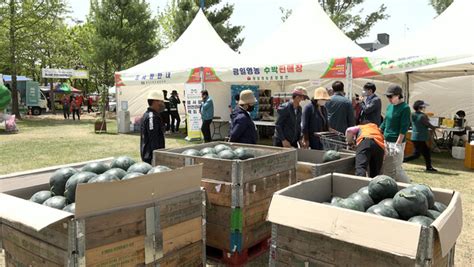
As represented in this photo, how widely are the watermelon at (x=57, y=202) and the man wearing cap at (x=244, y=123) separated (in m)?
2.69

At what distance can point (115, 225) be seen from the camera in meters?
2.60

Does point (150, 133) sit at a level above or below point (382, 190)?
above

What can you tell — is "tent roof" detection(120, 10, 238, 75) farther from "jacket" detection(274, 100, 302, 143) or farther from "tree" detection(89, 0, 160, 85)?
"tree" detection(89, 0, 160, 85)

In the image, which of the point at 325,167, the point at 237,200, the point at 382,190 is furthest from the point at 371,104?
the point at 382,190

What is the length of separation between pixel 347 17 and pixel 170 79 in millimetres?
14239

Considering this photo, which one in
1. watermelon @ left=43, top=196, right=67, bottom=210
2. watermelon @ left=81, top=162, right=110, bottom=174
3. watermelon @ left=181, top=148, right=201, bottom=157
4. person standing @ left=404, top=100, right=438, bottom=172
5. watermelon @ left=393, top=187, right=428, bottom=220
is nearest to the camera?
watermelon @ left=393, top=187, right=428, bottom=220

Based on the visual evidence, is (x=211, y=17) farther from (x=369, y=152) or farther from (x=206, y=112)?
(x=369, y=152)

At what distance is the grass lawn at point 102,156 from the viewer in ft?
19.2

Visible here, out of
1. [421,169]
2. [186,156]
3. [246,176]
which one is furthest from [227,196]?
[421,169]

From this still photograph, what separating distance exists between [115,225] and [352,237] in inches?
60.0

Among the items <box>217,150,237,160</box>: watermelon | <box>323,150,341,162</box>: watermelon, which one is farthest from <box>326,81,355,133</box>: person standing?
<box>217,150,237,160</box>: watermelon

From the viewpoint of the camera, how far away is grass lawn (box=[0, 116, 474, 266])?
5.86 metres

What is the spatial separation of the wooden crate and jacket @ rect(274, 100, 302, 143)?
1769mm

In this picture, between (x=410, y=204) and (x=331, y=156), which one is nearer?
(x=410, y=204)
